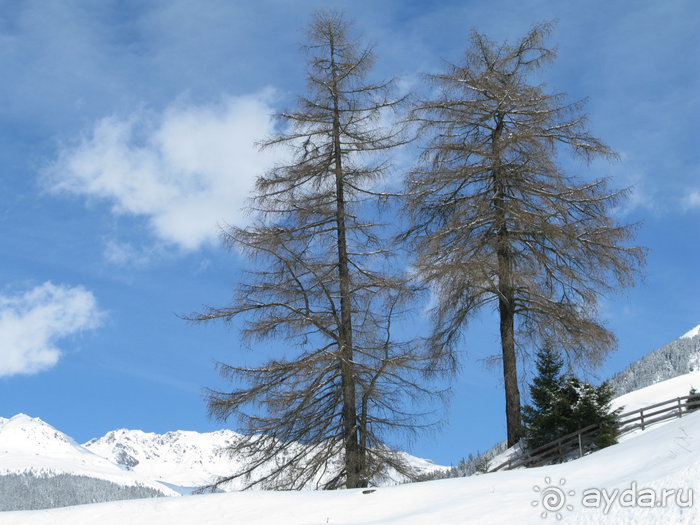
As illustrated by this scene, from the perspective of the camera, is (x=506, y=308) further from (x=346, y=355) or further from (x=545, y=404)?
(x=346, y=355)

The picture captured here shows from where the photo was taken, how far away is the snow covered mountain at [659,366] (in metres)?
162

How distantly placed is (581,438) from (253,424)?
9293mm

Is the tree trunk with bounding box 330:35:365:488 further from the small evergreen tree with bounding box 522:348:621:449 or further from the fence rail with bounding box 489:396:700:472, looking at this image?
the small evergreen tree with bounding box 522:348:621:449

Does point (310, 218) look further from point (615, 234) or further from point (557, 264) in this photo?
point (615, 234)

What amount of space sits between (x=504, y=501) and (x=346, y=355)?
6849mm

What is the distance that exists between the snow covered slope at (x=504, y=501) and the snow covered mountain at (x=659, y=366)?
152688mm

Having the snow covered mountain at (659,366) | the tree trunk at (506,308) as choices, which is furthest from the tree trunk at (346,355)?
the snow covered mountain at (659,366)

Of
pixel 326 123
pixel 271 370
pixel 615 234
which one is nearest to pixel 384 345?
pixel 271 370

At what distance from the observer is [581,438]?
63.6 ft

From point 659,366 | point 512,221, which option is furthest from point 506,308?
point 659,366

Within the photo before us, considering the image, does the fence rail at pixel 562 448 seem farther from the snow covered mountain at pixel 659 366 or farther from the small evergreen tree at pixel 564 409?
the snow covered mountain at pixel 659 366

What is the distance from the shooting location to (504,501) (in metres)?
10.7

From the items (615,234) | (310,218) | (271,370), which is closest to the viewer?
Result: (271,370)

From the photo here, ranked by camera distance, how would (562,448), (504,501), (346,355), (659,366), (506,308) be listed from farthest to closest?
(659,366) < (506,308) < (562,448) < (346,355) < (504,501)
